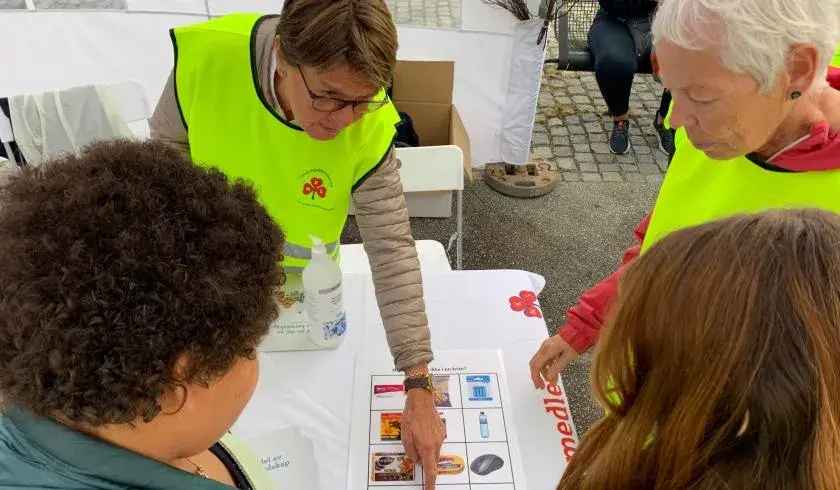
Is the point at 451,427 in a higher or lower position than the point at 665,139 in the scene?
higher

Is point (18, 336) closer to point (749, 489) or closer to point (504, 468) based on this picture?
point (749, 489)

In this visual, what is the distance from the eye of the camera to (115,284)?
543 millimetres

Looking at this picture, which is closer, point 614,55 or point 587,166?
point 614,55

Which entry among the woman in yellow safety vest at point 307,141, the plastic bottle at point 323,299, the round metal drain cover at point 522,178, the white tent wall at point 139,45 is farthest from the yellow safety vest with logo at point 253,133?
the round metal drain cover at point 522,178

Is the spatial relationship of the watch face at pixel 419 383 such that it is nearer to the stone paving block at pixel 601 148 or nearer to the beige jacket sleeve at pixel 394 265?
the beige jacket sleeve at pixel 394 265

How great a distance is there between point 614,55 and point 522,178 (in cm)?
100

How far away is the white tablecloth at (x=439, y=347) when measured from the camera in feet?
4.15

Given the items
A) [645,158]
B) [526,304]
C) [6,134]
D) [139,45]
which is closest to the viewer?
[526,304]

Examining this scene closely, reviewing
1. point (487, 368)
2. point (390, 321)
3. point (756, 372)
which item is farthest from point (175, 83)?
point (756, 372)

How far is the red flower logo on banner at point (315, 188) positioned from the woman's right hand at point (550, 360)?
64 cm

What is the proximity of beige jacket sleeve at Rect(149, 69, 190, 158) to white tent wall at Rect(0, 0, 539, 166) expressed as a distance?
1.86 meters

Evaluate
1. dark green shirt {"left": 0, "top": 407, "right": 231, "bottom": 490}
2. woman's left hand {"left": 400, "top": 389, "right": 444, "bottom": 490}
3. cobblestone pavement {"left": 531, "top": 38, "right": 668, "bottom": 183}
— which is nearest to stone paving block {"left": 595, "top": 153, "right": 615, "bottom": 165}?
cobblestone pavement {"left": 531, "top": 38, "right": 668, "bottom": 183}

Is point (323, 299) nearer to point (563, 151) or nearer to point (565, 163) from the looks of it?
point (565, 163)

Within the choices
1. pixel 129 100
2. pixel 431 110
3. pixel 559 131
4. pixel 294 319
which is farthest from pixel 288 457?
pixel 559 131
